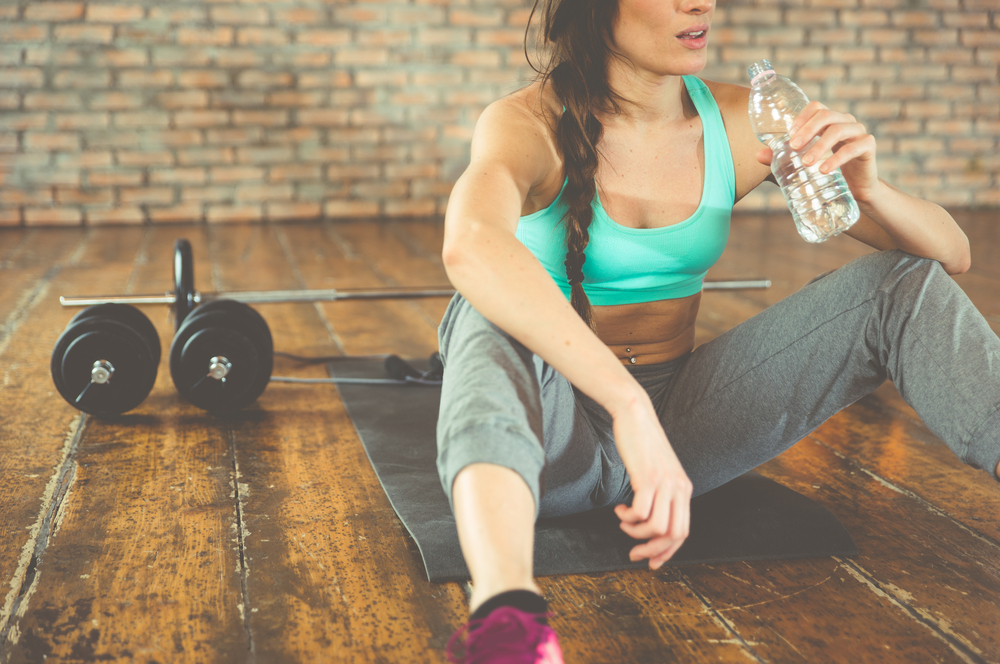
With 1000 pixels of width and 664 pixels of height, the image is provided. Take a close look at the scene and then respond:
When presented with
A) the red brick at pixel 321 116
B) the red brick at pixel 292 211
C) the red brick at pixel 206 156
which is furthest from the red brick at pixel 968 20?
the red brick at pixel 206 156

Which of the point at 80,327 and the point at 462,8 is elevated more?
the point at 462,8

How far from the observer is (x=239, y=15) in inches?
178

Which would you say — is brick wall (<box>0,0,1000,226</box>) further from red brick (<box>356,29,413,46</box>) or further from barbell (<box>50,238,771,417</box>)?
barbell (<box>50,238,771,417</box>)

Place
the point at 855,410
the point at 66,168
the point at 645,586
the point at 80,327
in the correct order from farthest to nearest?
the point at 66,168
the point at 855,410
the point at 80,327
the point at 645,586

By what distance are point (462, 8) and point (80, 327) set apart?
3631 millimetres

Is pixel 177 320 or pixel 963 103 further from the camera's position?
pixel 963 103

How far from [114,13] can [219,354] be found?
3467 mm

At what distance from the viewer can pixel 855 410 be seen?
183 cm

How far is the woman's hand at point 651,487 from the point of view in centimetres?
81

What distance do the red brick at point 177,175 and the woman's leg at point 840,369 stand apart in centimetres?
404

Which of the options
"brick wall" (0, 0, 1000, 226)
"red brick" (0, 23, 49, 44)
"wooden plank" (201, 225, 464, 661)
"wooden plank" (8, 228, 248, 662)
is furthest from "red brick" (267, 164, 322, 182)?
"wooden plank" (8, 228, 248, 662)

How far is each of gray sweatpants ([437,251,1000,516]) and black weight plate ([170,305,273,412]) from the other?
752 millimetres

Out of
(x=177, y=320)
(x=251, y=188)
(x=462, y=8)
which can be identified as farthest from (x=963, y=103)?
(x=177, y=320)

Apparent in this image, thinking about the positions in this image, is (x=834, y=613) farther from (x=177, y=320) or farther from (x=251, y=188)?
(x=251, y=188)
